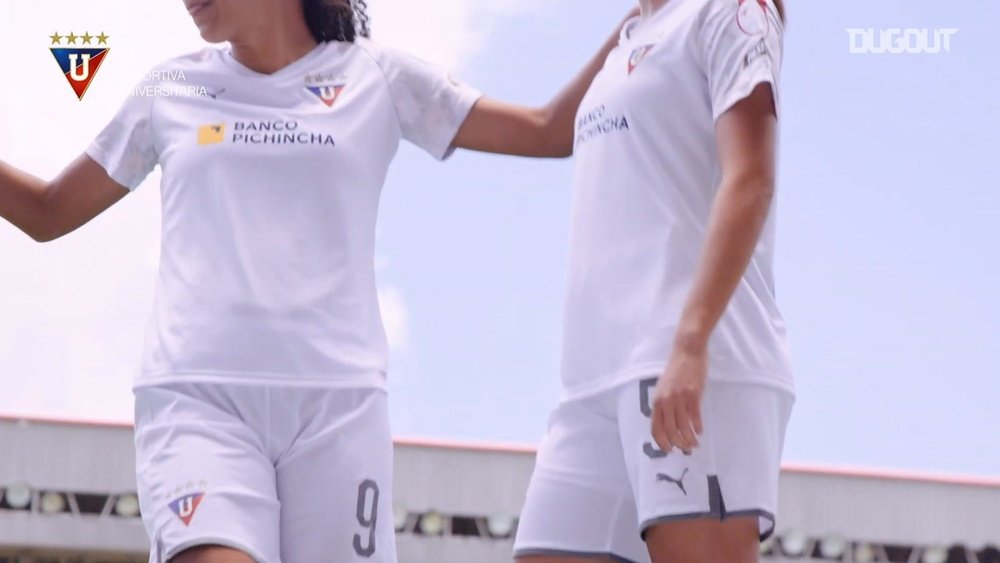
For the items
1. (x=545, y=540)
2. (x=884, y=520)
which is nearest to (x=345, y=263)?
(x=545, y=540)

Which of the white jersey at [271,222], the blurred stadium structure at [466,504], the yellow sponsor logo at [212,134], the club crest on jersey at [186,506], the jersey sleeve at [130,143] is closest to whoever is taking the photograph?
the club crest on jersey at [186,506]

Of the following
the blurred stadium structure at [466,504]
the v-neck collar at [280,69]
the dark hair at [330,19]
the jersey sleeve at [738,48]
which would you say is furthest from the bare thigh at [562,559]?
the blurred stadium structure at [466,504]

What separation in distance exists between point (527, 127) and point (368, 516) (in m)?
0.97

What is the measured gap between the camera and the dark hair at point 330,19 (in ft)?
11.6

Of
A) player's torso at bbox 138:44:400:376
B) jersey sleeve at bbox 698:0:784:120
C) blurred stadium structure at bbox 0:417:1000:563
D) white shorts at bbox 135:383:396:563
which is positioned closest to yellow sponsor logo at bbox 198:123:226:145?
player's torso at bbox 138:44:400:376

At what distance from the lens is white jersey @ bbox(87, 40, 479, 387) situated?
3.09 metres

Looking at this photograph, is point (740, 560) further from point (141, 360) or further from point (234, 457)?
point (141, 360)

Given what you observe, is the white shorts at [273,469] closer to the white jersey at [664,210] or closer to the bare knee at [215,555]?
the bare knee at [215,555]

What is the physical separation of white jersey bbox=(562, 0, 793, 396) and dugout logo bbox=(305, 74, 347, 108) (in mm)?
619

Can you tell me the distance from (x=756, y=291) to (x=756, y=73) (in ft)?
1.32

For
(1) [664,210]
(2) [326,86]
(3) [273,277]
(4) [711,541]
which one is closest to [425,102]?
(2) [326,86]

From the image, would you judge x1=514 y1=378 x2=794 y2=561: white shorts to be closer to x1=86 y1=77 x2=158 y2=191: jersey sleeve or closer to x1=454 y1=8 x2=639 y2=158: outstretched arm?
x1=454 y1=8 x2=639 y2=158: outstretched arm

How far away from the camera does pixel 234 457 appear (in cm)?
300

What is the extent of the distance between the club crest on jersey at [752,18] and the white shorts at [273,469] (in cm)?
103
